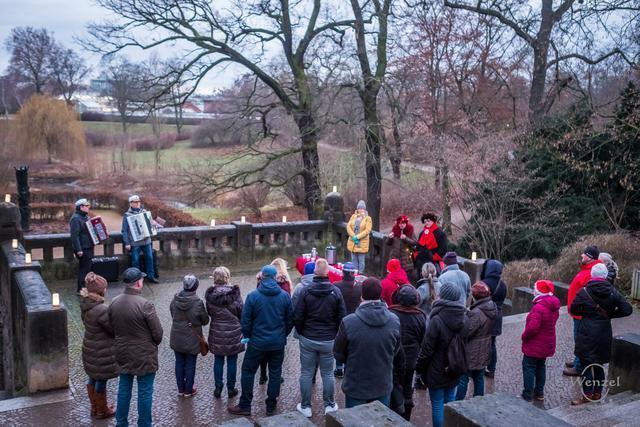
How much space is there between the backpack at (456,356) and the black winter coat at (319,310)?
1170mm

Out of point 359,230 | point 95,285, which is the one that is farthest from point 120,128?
point 95,285

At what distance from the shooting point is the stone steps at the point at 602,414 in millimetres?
5258

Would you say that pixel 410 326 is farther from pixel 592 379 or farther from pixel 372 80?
pixel 372 80

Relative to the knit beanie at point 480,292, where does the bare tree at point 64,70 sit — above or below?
above

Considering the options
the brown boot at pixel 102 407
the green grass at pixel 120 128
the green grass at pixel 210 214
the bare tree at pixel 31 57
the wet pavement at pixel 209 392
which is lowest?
the green grass at pixel 210 214

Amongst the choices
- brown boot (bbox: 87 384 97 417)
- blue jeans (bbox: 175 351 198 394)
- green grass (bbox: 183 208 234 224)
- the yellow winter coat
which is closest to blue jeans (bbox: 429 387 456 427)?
blue jeans (bbox: 175 351 198 394)

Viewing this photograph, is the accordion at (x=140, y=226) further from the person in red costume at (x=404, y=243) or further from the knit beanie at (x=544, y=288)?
the knit beanie at (x=544, y=288)

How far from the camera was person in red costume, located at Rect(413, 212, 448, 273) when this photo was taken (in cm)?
1021

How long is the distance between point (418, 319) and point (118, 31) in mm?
19061

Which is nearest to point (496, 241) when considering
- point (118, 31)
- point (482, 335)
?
point (482, 335)

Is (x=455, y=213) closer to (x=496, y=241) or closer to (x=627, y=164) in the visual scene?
(x=496, y=241)

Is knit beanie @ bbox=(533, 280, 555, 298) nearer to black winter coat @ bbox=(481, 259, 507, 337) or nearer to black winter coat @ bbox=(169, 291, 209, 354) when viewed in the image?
black winter coat @ bbox=(481, 259, 507, 337)

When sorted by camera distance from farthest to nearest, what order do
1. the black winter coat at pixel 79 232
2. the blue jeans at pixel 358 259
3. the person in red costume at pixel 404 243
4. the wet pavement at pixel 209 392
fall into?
the blue jeans at pixel 358 259, the person in red costume at pixel 404 243, the black winter coat at pixel 79 232, the wet pavement at pixel 209 392

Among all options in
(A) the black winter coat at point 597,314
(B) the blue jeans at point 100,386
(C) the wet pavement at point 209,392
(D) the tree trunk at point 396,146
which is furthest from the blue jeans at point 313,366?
(D) the tree trunk at point 396,146
